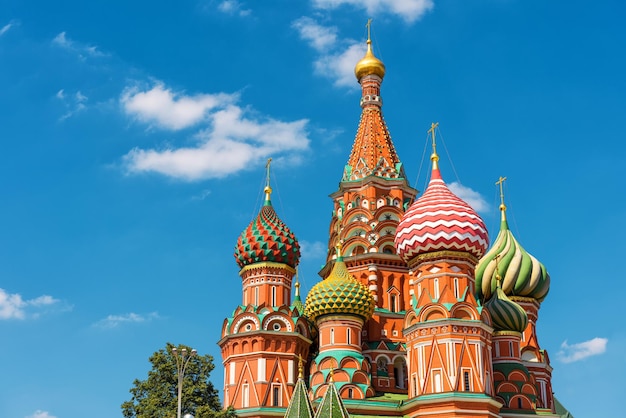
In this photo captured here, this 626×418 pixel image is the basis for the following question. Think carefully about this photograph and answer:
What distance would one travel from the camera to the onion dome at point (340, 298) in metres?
33.4

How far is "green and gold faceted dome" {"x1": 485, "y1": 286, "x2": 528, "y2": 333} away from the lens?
3462 cm

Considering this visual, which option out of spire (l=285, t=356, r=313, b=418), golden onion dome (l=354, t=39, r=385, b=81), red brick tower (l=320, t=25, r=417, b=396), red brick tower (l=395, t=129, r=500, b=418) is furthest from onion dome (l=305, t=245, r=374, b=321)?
golden onion dome (l=354, t=39, r=385, b=81)

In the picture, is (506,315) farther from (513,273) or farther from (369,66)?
(369,66)

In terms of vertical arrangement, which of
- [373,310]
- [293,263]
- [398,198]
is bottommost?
[373,310]

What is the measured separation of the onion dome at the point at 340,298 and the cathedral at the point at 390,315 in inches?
1.9

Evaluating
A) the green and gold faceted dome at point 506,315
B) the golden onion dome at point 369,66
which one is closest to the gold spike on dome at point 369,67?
the golden onion dome at point 369,66

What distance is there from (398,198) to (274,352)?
8904 mm

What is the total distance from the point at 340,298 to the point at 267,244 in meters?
4.13

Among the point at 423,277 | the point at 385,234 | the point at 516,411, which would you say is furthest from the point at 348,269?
the point at 516,411

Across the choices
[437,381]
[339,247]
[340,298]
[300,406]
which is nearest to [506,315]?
[437,381]

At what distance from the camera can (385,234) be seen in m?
37.6

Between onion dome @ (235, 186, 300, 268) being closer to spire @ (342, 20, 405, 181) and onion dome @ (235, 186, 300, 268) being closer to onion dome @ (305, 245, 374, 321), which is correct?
onion dome @ (305, 245, 374, 321)

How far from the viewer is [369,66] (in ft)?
137

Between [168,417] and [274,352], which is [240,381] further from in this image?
[168,417]
